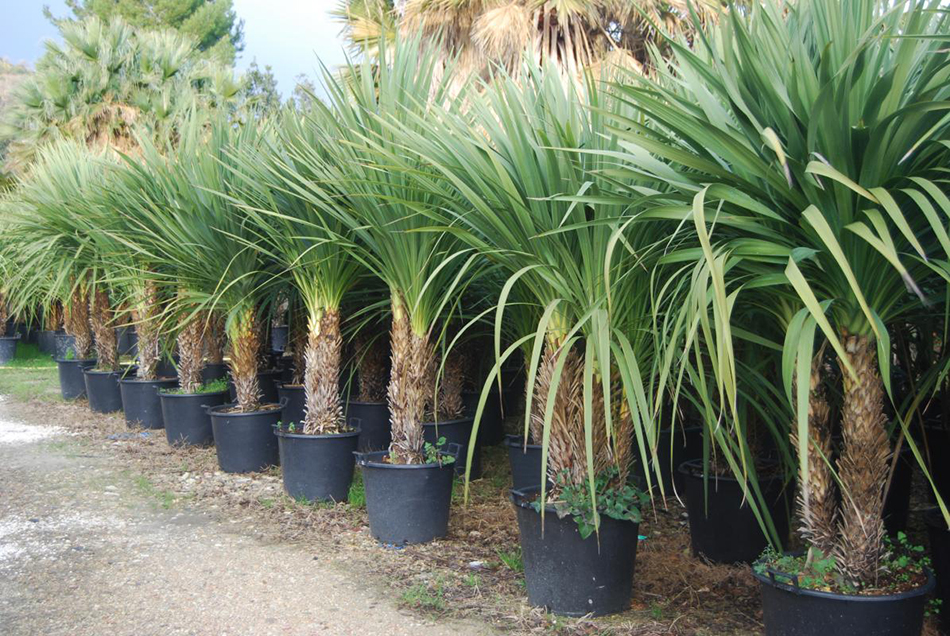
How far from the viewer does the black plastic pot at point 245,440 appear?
5133mm

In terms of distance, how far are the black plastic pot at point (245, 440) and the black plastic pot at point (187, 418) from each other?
79 centimetres

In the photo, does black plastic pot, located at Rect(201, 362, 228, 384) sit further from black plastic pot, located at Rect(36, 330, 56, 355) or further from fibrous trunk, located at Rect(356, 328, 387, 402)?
black plastic pot, located at Rect(36, 330, 56, 355)

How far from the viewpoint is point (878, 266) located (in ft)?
6.55

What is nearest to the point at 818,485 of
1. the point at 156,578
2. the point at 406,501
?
the point at 406,501

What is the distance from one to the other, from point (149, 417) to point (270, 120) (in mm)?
3309

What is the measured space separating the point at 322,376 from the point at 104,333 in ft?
13.1

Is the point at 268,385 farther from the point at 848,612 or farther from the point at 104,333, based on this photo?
the point at 848,612

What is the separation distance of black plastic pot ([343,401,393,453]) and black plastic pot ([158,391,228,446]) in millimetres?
1226

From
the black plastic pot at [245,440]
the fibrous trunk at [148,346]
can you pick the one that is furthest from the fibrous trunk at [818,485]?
the fibrous trunk at [148,346]

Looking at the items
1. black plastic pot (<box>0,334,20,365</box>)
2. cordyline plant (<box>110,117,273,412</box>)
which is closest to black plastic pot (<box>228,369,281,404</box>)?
cordyline plant (<box>110,117,273,412</box>)

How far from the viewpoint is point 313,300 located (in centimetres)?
441

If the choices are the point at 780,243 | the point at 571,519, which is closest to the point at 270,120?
the point at 571,519

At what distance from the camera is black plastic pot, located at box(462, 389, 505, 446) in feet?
18.9

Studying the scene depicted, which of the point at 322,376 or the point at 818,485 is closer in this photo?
the point at 818,485
